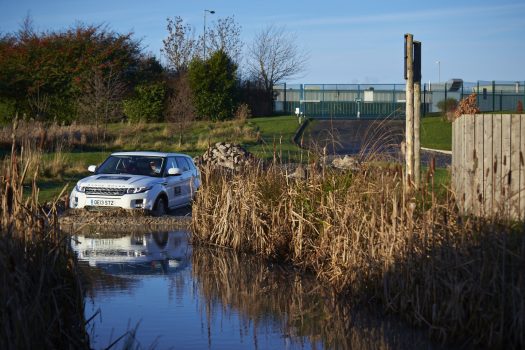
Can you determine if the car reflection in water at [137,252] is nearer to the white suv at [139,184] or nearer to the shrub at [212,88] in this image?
the white suv at [139,184]

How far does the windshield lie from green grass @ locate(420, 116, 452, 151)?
64.1ft

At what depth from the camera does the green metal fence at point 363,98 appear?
59.9 m

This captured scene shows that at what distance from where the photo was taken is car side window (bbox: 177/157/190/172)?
20.6 meters

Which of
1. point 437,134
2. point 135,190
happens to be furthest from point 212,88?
point 135,190

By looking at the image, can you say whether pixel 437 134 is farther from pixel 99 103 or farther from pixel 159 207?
pixel 159 207

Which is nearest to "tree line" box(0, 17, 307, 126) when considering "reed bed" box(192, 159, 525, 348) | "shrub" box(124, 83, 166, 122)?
"shrub" box(124, 83, 166, 122)

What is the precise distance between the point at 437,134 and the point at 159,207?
27.4 meters

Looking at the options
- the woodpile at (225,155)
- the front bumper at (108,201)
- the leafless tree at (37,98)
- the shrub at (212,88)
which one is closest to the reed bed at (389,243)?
the front bumper at (108,201)

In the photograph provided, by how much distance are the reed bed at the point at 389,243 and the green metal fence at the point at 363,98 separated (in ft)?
148

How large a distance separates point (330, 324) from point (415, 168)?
4.62 m

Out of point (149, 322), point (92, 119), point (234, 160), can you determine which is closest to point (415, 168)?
point (149, 322)

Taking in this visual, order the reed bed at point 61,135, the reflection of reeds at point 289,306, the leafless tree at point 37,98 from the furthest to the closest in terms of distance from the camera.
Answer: the leafless tree at point 37,98, the reed bed at point 61,135, the reflection of reeds at point 289,306

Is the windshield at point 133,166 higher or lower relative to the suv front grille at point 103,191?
higher

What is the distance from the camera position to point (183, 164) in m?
20.9
